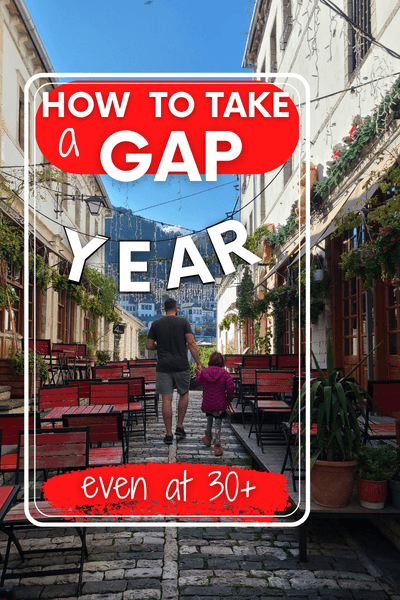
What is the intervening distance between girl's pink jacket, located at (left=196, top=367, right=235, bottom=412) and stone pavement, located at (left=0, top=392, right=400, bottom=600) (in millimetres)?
1564

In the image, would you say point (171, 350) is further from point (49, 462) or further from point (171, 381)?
point (49, 462)

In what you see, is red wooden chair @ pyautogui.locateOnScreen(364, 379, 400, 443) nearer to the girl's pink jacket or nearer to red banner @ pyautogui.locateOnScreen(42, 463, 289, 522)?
the girl's pink jacket

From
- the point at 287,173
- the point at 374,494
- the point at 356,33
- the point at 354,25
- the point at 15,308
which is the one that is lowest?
the point at 374,494

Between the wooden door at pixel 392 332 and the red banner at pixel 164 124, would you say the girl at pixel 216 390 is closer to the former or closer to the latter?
the wooden door at pixel 392 332

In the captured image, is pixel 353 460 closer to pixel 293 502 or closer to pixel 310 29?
pixel 293 502

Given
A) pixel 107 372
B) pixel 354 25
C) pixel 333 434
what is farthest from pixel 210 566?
pixel 354 25

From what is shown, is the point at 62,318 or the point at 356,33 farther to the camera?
the point at 62,318

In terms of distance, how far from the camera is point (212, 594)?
9.12ft

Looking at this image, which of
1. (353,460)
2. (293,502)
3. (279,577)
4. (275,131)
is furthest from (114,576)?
(275,131)

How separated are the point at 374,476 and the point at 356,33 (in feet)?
21.7

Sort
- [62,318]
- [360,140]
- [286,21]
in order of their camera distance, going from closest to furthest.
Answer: [360,140], [286,21], [62,318]

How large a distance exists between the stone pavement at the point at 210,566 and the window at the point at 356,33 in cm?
635

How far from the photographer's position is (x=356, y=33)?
25.5 ft

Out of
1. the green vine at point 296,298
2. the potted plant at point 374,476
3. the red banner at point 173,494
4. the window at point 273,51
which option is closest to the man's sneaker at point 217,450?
the potted plant at point 374,476
